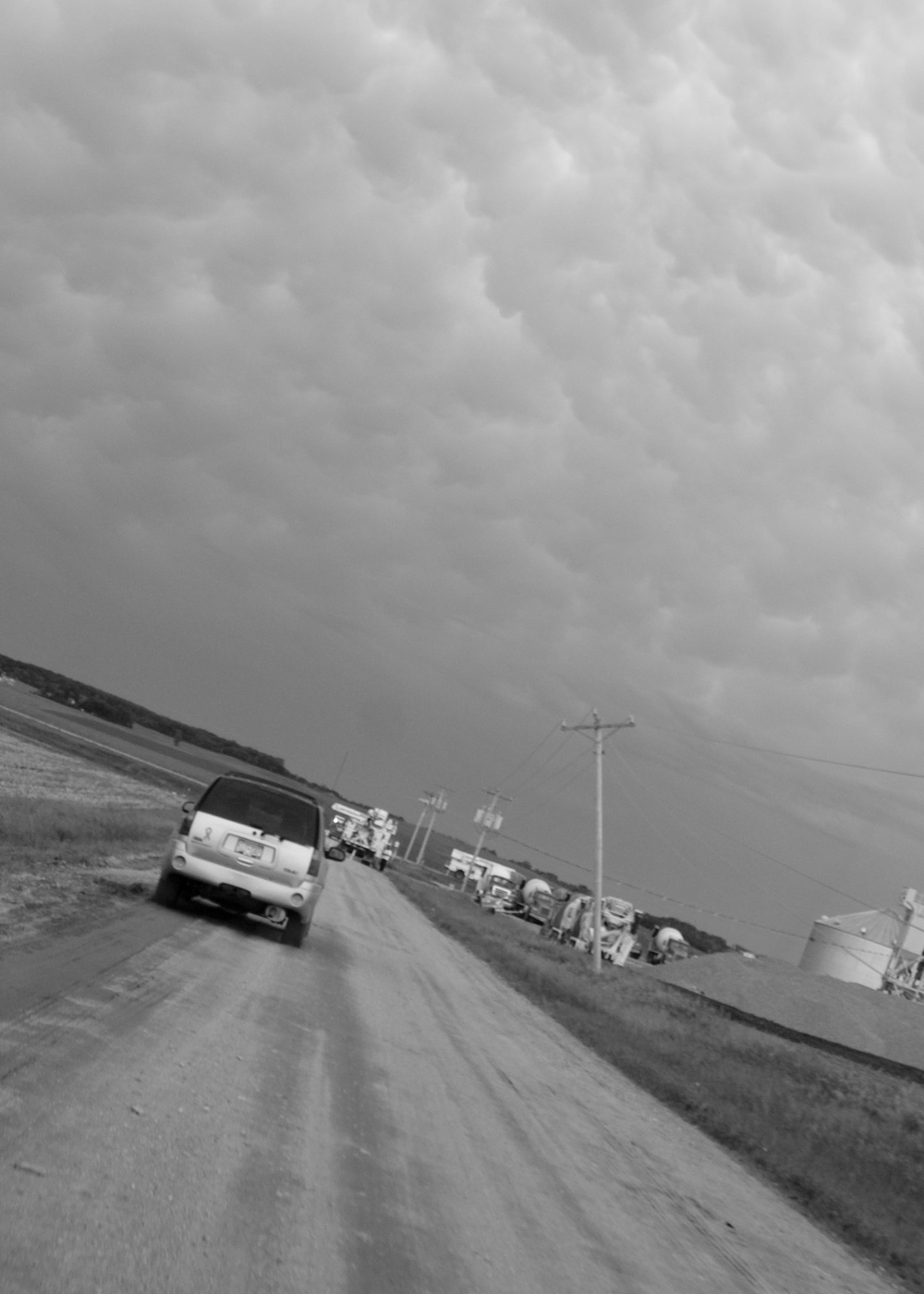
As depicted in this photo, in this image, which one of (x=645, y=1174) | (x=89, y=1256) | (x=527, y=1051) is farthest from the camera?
(x=527, y=1051)

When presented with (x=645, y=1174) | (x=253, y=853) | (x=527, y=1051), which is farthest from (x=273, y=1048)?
(x=253, y=853)

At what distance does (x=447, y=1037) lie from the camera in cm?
1388

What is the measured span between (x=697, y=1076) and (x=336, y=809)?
70578 millimetres

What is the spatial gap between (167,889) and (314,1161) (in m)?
10.8

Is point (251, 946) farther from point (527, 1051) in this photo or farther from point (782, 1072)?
point (782, 1072)

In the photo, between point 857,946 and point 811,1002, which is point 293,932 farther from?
point 857,946

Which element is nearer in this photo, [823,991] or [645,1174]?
[645,1174]

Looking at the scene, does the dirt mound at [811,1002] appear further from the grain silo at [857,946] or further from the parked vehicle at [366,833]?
the parked vehicle at [366,833]

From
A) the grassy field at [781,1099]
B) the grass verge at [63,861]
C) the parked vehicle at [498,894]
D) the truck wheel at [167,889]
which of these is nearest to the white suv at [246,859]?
the truck wheel at [167,889]

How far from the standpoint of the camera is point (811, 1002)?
4981cm

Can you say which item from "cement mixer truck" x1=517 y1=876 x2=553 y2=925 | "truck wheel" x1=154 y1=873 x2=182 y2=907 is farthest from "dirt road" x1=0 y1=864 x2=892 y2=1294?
"cement mixer truck" x1=517 y1=876 x2=553 y2=925

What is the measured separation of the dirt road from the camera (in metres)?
5.22

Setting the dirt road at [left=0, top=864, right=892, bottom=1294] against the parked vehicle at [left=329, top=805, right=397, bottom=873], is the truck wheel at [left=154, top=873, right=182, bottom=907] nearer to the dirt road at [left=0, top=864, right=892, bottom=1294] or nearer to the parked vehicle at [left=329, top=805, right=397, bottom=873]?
the dirt road at [left=0, top=864, right=892, bottom=1294]

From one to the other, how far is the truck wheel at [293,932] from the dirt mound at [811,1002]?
3234cm
